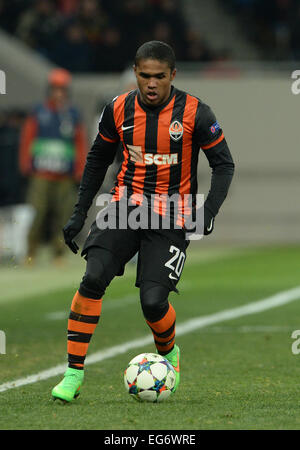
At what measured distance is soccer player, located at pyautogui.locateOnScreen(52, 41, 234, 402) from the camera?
20.6 ft

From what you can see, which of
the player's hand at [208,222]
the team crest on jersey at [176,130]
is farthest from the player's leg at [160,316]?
the team crest on jersey at [176,130]

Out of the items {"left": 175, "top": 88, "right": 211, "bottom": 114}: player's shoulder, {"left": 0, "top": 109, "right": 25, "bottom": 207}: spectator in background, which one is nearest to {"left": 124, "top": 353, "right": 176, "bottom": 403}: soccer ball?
{"left": 175, "top": 88, "right": 211, "bottom": 114}: player's shoulder

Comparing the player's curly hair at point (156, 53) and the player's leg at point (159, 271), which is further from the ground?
the player's curly hair at point (156, 53)

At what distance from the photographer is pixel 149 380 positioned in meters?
6.17

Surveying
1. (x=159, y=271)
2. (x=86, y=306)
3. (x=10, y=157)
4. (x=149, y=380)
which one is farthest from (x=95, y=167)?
(x=10, y=157)

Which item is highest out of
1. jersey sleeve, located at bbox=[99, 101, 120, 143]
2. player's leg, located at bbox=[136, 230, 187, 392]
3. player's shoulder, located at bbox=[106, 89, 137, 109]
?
player's shoulder, located at bbox=[106, 89, 137, 109]

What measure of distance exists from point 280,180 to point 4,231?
21.6 ft

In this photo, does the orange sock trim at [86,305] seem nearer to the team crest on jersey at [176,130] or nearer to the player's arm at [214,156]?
the player's arm at [214,156]

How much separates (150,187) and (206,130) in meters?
0.45

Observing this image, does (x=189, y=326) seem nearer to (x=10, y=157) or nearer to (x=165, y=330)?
(x=165, y=330)

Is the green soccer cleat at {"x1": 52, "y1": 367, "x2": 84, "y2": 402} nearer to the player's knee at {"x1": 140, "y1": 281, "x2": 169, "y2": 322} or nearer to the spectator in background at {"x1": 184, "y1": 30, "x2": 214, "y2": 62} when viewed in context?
the player's knee at {"x1": 140, "y1": 281, "x2": 169, "y2": 322}

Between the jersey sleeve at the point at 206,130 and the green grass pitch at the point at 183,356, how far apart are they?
1384 millimetres

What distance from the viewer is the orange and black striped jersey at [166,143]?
642 centimetres

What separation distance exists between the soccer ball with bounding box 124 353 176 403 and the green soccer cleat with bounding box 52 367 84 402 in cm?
27
